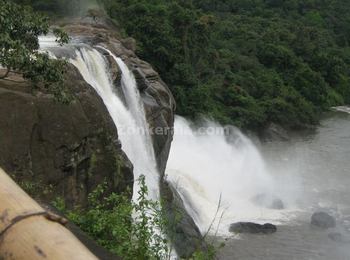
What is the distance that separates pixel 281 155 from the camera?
2664cm

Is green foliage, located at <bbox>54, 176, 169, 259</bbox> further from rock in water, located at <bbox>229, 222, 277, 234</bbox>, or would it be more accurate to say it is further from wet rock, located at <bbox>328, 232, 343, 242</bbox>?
wet rock, located at <bbox>328, 232, 343, 242</bbox>

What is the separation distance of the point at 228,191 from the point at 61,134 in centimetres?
1169

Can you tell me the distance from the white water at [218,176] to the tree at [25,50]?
361 inches

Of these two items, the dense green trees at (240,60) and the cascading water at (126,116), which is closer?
the cascading water at (126,116)

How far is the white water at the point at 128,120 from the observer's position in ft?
43.2

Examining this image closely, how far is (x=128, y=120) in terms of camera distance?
44.4 feet

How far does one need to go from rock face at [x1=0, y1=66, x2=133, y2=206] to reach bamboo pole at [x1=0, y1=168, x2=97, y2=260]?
6423 millimetres

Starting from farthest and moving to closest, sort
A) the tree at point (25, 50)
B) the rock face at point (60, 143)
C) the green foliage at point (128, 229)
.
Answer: the rock face at point (60, 143)
the tree at point (25, 50)
the green foliage at point (128, 229)

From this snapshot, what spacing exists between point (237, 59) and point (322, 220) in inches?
909

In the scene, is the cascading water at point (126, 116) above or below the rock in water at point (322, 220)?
above

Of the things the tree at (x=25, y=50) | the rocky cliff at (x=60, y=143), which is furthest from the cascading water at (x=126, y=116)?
the tree at (x=25, y=50)

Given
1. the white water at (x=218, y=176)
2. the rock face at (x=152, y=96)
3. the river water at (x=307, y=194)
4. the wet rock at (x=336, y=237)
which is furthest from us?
the white water at (x=218, y=176)

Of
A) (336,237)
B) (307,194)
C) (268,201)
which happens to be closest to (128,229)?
(336,237)

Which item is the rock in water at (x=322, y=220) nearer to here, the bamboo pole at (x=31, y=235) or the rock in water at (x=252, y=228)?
the rock in water at (x=252, y=228)
